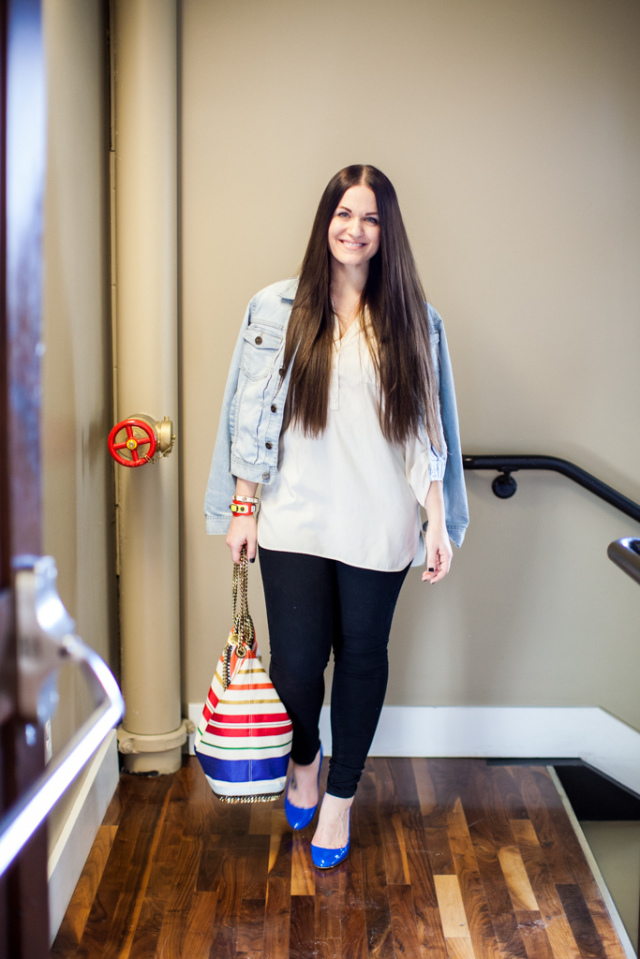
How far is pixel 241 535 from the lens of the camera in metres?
1.71

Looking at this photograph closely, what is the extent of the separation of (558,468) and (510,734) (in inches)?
31.2

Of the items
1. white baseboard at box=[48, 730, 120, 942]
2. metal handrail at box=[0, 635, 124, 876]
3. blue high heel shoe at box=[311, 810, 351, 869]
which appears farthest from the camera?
blue high heel shoe at box=[311, 810, 351, 869]

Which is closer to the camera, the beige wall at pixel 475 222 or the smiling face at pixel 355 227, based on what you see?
the smiling face at pixel 355 227

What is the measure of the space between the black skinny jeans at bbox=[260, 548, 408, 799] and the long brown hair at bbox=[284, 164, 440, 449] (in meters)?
0.31

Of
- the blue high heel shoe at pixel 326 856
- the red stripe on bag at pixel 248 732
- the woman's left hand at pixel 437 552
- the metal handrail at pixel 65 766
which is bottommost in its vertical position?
the blue high heel shoe at pixel 326 856

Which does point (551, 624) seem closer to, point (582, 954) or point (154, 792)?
point (582, 954)

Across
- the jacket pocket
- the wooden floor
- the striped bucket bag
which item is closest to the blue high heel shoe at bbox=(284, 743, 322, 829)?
the wooden floor

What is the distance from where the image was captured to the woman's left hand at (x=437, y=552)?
172 cm

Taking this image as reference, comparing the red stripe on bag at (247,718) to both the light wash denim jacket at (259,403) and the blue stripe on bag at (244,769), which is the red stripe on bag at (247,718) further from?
the light wash denim jacket at (259,403)

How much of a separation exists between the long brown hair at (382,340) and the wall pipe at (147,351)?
0.47 m

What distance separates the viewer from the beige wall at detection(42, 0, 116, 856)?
5.10 ft

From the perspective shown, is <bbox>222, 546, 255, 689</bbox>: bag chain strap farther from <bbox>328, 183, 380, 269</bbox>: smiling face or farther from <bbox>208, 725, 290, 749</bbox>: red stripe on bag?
<bbox>328, 183, 380, 269</bbox>: smiling face

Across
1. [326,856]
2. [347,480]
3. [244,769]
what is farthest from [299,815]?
[347,480]

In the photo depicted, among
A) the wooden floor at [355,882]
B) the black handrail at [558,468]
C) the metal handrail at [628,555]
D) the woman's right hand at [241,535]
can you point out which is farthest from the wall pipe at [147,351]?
the metal handrail at [628,555]
